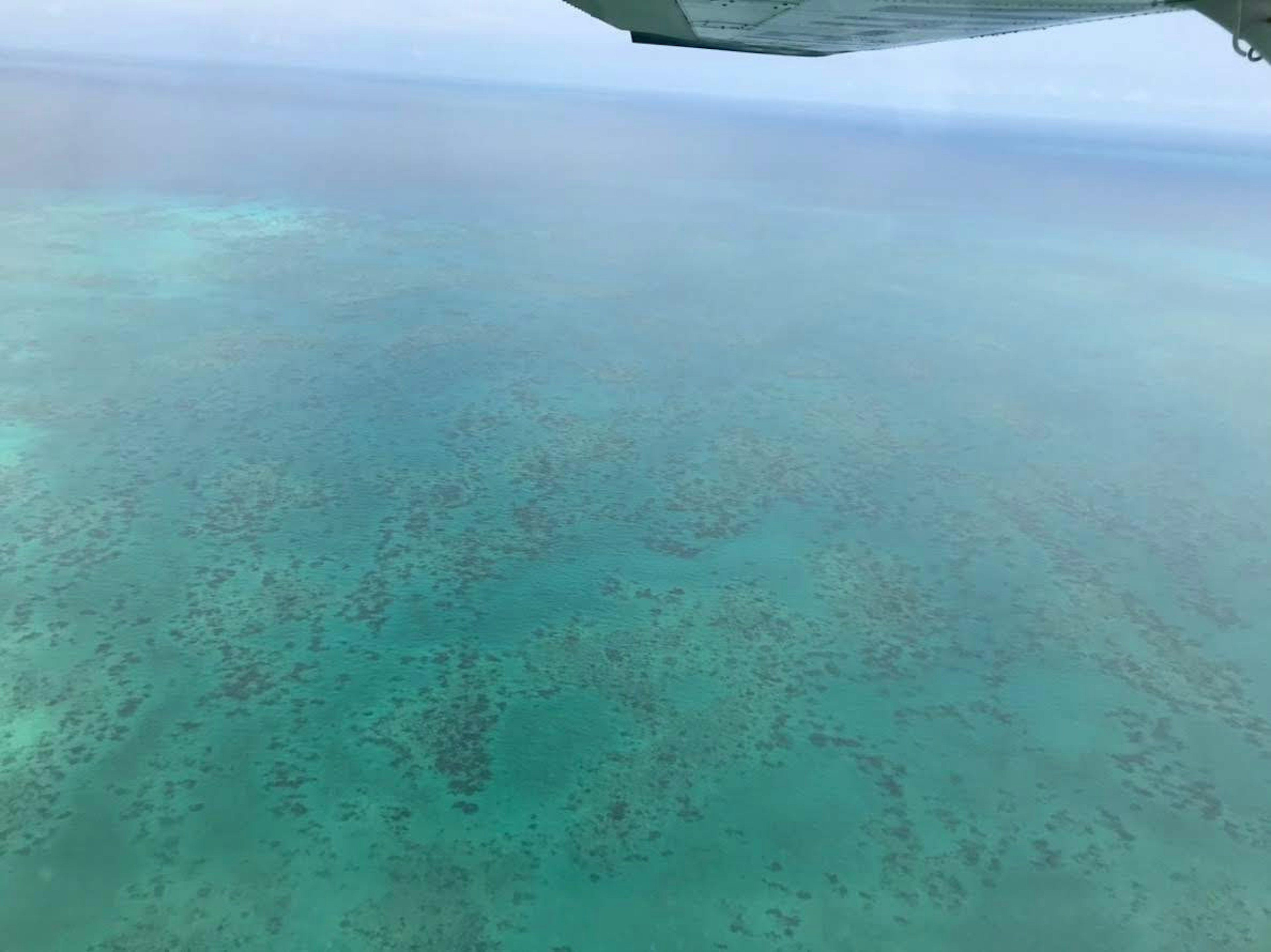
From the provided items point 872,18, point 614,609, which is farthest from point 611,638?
point 872,18

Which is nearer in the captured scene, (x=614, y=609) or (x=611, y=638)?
(x=611, y=638)

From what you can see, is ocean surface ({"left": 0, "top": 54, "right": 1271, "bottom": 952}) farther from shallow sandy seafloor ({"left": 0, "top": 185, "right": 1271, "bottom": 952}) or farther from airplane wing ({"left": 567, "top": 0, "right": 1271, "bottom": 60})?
airplane wing ({"left": 567, "top": 0, "right": 1271, "bottom": 60})

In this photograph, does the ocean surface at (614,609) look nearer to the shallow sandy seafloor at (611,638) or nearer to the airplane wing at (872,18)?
the shallow sandy seafloor at (611,638)

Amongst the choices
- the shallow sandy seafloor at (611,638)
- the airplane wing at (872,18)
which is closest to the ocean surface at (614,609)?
the shallow sandy seafloor at (611,638)

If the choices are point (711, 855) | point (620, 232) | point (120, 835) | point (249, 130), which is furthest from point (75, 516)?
point (249, 130)

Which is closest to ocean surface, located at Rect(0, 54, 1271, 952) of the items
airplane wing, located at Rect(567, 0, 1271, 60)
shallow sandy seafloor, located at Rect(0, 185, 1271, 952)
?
shallow sandy seafloor, located at Rect(0, 185, 1271, 952)

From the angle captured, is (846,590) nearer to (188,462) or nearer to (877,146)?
(188,462)

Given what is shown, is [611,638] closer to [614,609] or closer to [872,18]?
[614,609]
